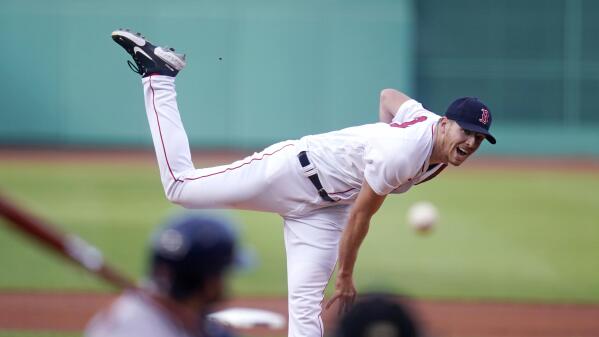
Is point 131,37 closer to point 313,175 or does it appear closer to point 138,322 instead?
point 313,175

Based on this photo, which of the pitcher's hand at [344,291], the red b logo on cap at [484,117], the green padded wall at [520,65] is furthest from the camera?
the green padded wall at [520,65]

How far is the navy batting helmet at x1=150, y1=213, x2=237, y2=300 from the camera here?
2.85 m

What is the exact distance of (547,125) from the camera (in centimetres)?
2553

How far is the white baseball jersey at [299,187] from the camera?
5.58m

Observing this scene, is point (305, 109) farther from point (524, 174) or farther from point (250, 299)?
point (250, 299)

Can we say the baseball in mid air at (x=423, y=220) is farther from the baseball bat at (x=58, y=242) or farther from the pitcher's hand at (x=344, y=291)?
Answer: the baseball bat at (x=58, y=242)

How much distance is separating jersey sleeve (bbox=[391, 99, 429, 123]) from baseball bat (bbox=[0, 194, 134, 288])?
307 centimetres

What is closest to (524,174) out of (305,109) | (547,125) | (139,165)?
(547,125)

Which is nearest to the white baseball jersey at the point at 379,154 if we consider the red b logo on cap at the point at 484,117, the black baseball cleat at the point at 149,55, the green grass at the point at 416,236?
the red b logo on cap at the point at 484,117

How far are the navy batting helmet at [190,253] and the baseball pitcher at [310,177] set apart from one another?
96.6 inches

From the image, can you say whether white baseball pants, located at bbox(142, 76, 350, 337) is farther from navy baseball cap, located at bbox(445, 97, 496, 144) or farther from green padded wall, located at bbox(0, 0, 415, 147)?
green padded wall, located at bbox(0, 0, 415, 147)

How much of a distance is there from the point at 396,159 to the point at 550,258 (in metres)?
8.11

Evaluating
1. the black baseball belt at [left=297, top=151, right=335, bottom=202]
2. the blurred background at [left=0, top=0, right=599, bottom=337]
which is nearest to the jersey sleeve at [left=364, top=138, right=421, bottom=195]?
the black baseball belt at [left=297, top=151, right=335, bottom=202]

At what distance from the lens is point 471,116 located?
525 cm
